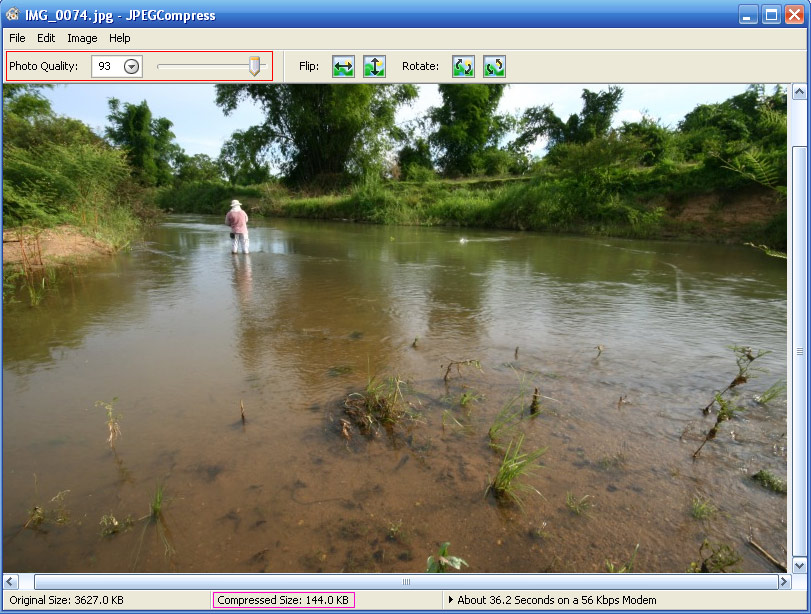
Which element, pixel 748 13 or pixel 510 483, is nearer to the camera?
pixel 748 13

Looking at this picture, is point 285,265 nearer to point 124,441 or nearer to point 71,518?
point 124,441

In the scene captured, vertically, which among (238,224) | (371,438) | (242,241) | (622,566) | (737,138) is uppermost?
(737,138)

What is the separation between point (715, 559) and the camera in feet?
6.10

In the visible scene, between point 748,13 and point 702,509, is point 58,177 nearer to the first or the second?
point 748,13

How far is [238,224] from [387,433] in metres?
8.68

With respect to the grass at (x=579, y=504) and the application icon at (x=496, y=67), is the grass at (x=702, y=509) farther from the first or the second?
the application icon at (x=496, y=67)

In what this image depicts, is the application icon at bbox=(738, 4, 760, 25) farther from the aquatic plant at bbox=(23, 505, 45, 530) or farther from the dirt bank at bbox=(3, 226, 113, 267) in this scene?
the dirt bank at bbox=(3, 226, 113, 267)

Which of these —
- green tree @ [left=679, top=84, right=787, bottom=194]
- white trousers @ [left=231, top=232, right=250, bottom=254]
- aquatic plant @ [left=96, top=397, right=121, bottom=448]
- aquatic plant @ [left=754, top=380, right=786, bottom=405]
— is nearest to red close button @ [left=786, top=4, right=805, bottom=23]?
aquatic plant @ [left=754, top=380, right=786, bottom=405]

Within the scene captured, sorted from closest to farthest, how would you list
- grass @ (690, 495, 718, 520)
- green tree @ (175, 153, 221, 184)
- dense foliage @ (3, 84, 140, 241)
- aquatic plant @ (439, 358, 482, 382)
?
grass @ (690, 495, 718, 520) → aquatic plant @ (439, 358, 482, 382) → dense foliage @ (3, 84, 140, 241) → green tree @ (175, 153, 221, 184)

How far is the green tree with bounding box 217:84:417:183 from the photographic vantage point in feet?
93.1

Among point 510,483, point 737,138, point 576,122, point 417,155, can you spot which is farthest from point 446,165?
point 510,483

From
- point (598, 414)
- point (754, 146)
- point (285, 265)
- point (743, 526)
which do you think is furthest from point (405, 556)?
point (754, 146)

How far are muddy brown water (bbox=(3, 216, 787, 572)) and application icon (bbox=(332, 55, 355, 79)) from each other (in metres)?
2.17

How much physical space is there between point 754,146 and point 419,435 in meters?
16.3
